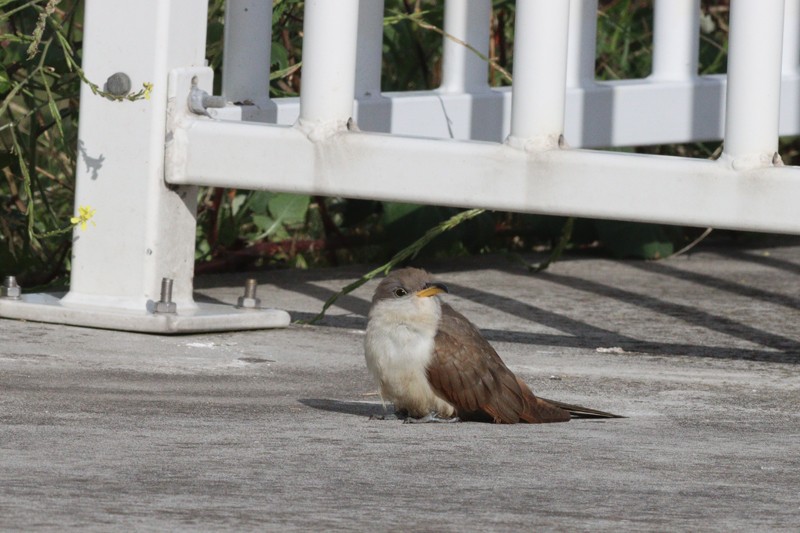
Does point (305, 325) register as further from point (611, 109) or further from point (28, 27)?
point (28, 27)

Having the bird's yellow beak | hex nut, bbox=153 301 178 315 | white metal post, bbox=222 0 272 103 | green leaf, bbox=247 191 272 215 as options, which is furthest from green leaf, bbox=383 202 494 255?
the bird's yellow beak

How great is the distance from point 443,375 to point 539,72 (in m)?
0.86

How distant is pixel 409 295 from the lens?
3.44 meters

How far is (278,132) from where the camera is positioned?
12.9 ft

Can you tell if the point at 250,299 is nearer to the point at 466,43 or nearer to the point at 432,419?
the point at 432,419

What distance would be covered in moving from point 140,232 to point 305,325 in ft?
1.91

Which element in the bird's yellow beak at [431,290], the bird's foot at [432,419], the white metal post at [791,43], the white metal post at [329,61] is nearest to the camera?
the bird's foot at [432,419]

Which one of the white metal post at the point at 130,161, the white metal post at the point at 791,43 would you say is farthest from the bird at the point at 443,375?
the white metal post at the point at 791,43

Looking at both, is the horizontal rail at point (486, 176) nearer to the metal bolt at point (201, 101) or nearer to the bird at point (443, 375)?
the metal bolt at point (201, 101)

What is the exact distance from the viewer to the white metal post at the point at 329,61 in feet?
12.6

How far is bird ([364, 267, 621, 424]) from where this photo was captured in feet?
10.6

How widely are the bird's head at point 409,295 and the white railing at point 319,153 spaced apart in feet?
1.21

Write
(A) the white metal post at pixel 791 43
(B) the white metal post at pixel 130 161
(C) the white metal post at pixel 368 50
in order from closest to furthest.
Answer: (B) the white metal post at pixel 130 161 < (C) the white metal post at pixel 368 50 < (A) the white metal post at pixel 791 43

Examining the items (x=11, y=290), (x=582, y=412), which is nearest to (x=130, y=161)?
(x=11, y=290)
